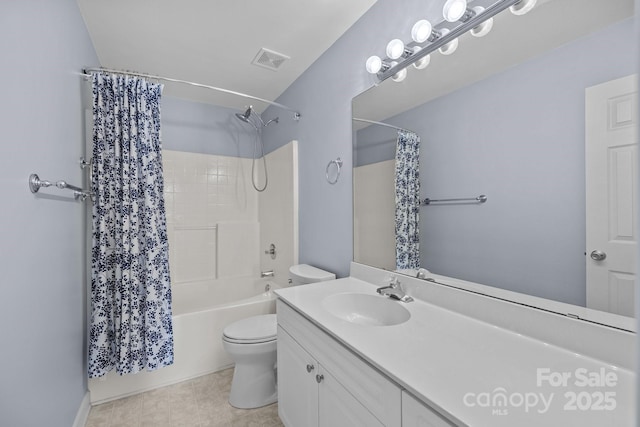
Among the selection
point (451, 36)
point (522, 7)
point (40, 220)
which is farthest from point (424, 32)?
point (40, 220)

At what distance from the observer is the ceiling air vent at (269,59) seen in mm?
2008

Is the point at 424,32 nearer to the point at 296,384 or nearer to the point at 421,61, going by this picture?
the point at 421,61

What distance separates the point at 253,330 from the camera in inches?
70.2

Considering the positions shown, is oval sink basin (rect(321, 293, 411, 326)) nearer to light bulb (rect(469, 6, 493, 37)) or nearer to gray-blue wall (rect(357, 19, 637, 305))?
gray-blue wall (rect(357, 19, 637, 305))

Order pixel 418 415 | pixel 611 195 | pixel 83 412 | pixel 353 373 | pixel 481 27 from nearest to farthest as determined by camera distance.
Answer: pixel 418 415, pixel 611 195, pixel 353 373, pixel 481 27, pixel 83 412

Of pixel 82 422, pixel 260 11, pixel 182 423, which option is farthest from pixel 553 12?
pixel 82 422

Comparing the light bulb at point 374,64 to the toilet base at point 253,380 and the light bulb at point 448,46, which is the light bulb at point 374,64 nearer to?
the light bulb at point 448,46

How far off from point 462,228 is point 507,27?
2.51ft

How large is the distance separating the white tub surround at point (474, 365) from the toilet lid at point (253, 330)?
0.59 metres

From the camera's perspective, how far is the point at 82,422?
1.57 m

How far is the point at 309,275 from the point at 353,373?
3.38ft

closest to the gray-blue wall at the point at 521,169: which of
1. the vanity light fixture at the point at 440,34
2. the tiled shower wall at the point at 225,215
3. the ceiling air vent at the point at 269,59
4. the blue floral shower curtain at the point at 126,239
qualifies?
the vanity light fixture at the point at 440,34

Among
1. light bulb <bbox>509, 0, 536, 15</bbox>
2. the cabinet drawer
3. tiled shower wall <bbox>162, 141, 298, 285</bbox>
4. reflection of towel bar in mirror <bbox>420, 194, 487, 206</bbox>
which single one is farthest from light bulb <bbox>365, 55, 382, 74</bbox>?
the cabinet drawer

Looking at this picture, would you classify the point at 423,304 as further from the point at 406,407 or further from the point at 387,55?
the point at 387,55
